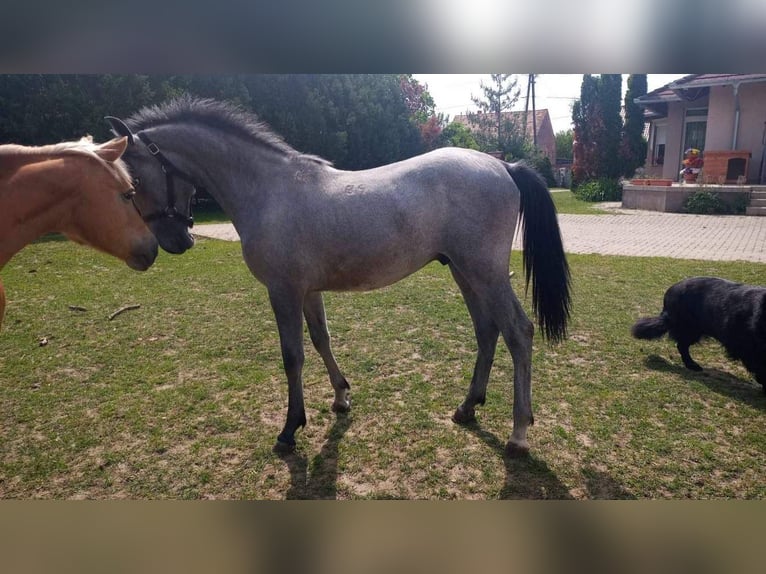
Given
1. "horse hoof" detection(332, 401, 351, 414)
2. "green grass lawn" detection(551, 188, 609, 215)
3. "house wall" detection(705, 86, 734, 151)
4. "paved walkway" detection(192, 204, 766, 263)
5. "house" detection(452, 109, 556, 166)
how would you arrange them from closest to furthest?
"horse hoof" detection(332, 401, 351, 414) < "paved walkway" detection(192, 204, 766, 263) < "house" detection(452, 109, 556, 166) < "house wall" detection(705, 86, 734, 151) < "green grass lawn" detection(551, 188, 609, 215)

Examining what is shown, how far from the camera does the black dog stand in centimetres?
329

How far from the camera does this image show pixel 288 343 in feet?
9.09

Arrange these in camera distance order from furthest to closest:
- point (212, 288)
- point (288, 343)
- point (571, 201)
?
point (571, 201) → point (212, 288) → point (288, 343)

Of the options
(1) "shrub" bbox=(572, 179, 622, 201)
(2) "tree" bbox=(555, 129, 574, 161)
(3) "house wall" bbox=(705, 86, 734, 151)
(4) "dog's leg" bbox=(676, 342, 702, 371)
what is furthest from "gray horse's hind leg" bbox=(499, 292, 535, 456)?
(2) "tree" bbox=(555, 129, 574, 161)

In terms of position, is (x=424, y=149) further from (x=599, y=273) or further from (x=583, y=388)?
(x=583, y=388)

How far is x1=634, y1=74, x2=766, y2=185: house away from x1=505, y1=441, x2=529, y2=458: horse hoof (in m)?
10.9

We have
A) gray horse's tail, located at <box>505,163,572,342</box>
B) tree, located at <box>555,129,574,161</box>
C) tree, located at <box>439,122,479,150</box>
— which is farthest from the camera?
tree, located at <box>555,129,574,161</box>

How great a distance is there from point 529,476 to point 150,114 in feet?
10.1

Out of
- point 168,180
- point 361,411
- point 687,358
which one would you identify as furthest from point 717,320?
point 168,180

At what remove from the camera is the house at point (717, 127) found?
39.0ft

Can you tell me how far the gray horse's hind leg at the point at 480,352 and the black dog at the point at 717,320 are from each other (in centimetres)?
188

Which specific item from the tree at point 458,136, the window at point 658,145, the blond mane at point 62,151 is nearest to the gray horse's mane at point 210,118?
the blond mane at point 62,151

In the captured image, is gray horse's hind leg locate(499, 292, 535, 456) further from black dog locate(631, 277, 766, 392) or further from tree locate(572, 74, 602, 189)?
tree locate(572, 74, 602, 189)
